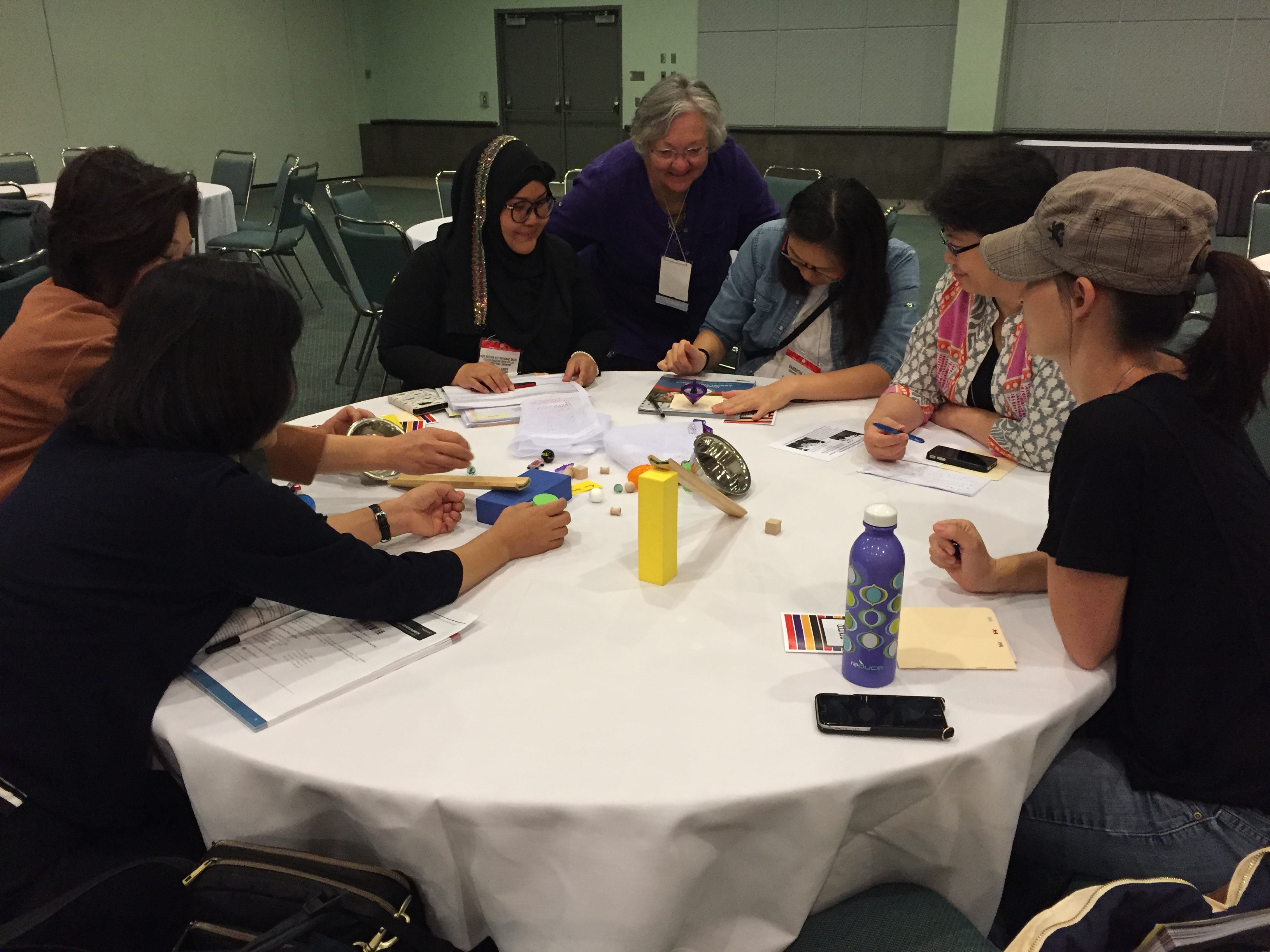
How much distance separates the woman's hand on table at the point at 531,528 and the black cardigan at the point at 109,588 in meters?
0.37

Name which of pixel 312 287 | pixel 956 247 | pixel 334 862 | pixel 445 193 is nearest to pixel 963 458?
pixel 956 247

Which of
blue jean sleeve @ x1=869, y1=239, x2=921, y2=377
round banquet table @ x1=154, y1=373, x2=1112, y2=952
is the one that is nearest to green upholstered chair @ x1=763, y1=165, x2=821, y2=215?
blue jean sleeve @ x1=869, y1=239, x2=921, y2=377

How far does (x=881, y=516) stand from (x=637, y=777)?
415 millimetres

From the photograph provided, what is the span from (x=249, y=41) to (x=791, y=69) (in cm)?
658

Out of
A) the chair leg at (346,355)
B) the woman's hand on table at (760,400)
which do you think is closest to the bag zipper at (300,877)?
the woman's hand on table at (760,400)

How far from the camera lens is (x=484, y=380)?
94.2 inches

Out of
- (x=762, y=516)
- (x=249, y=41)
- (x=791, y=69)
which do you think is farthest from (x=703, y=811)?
(x=249, y=41)

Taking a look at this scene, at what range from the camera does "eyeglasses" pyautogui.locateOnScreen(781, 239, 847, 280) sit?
7.92ft

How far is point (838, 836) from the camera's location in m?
1.05

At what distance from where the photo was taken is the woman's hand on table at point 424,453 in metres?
1.81

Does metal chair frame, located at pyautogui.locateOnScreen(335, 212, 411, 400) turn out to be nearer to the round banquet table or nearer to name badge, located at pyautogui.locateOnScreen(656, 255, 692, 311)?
name badge, located at pyautogui.locateOnScreen(656, 255, 692, 311)

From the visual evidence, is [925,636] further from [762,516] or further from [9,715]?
[9,715]

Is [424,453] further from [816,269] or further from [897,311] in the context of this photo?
[897,311]

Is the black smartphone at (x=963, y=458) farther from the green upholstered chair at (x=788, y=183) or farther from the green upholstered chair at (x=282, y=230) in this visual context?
the green upholstered chair at (x=282, y=230)
